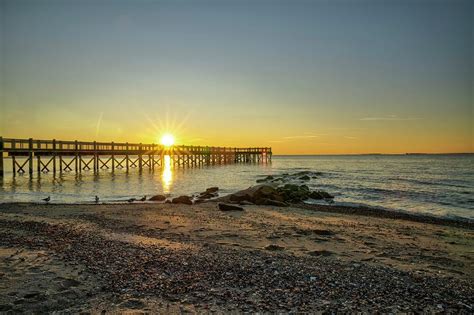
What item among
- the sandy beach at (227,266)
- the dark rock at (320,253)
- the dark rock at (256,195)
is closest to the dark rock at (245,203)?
the dark rock at (256,195)

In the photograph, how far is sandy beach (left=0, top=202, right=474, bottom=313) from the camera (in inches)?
193

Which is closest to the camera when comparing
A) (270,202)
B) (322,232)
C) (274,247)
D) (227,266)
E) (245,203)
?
(227,266)

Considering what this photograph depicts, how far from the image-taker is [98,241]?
8.56m

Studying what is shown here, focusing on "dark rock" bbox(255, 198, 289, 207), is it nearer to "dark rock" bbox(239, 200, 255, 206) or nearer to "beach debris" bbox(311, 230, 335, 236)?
"dark rock" bbox(239, 200, 255, 206)

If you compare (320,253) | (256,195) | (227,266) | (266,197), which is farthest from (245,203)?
(227,266)

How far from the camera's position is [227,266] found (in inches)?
258

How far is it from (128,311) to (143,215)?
30.2 feet

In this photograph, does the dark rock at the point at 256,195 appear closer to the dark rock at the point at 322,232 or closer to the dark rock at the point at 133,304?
the dark rock at the point at 322,232

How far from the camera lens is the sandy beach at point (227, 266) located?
4.91 meters

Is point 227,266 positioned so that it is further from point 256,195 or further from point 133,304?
point 256,195

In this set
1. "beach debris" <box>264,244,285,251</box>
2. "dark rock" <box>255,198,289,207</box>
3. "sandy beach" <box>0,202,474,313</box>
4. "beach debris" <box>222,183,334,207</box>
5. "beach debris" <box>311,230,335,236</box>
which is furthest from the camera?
"beach debris" <box>222,183,334,207</box>

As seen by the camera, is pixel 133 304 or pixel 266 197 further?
pixel 266 197

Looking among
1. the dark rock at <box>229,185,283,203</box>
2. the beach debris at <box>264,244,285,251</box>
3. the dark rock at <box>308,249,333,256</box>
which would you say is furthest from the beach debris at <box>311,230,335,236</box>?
the dark rock at <box>229,185,283,203</box>

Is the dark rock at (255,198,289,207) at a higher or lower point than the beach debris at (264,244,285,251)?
lower
